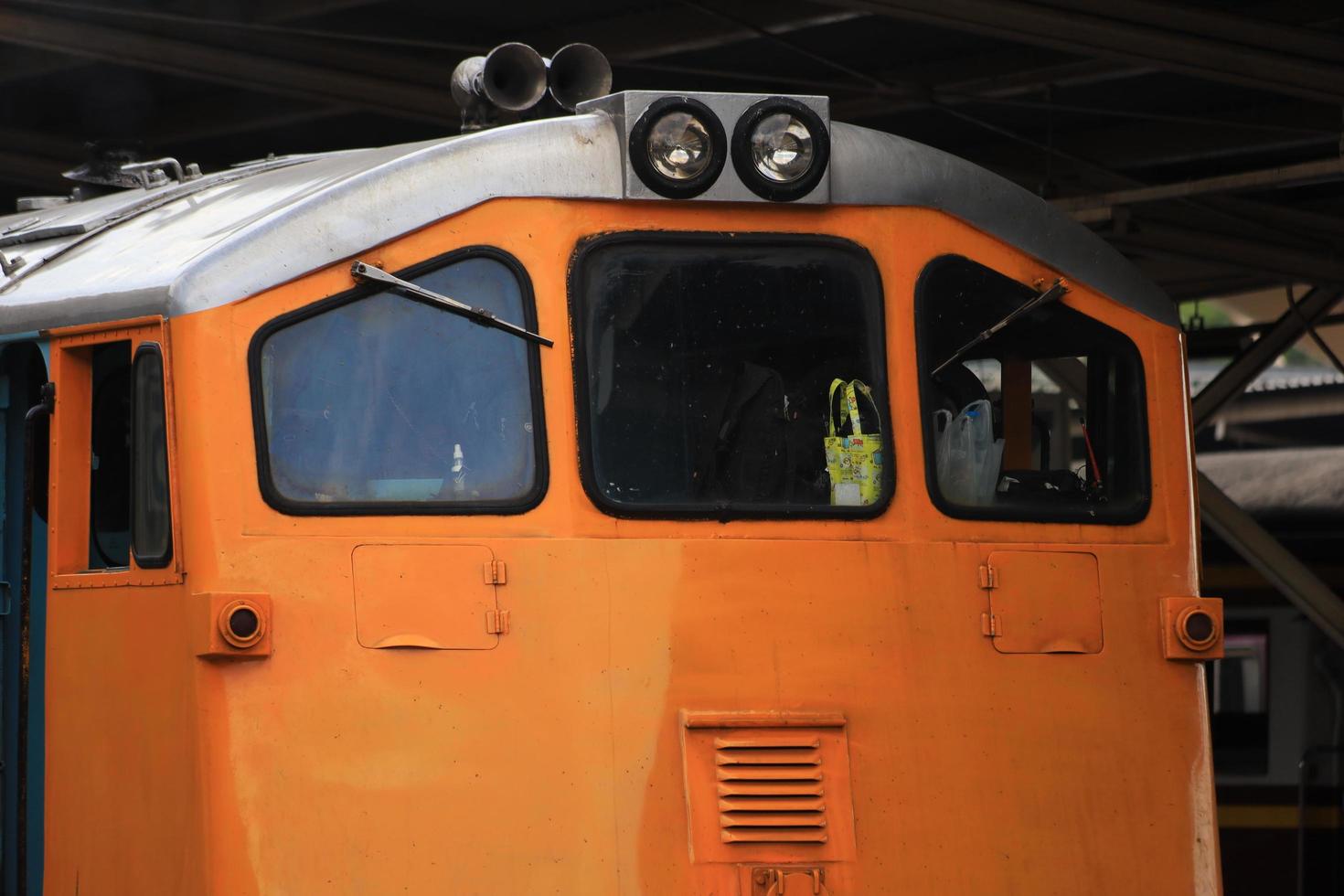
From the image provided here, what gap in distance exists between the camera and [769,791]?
4902 mm

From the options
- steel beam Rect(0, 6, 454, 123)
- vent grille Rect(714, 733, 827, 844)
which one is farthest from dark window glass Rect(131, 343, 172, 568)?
steel beam Rect(0, 6, 454, 123)

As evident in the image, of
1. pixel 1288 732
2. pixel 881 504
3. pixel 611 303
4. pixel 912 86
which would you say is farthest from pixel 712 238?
pixel 1288 732

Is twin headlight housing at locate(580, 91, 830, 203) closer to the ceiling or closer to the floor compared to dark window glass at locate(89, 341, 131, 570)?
closer to the ceiling

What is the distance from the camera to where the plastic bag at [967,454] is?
Answer: 5352 mm

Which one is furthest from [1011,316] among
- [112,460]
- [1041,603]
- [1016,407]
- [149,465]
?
[112,460]

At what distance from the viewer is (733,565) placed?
16.6ft

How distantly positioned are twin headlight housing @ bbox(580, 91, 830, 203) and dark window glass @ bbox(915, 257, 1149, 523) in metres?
0.46

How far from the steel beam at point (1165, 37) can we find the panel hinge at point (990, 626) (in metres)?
4.19

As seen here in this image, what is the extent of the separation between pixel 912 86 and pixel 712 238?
578cm

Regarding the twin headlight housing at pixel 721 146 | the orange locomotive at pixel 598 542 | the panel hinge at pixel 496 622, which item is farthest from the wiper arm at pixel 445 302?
the panel hinge at pixel 496 622

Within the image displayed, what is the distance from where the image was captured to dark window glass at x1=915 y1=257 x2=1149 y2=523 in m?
5.36

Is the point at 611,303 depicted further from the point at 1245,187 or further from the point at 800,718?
the point at 1245,187

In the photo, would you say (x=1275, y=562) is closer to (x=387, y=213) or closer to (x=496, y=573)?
(x=496, y=573)

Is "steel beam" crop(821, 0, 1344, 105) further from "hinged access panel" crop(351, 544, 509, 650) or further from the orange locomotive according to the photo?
"hinged access panel" crop(351, 544, 509, 650)
